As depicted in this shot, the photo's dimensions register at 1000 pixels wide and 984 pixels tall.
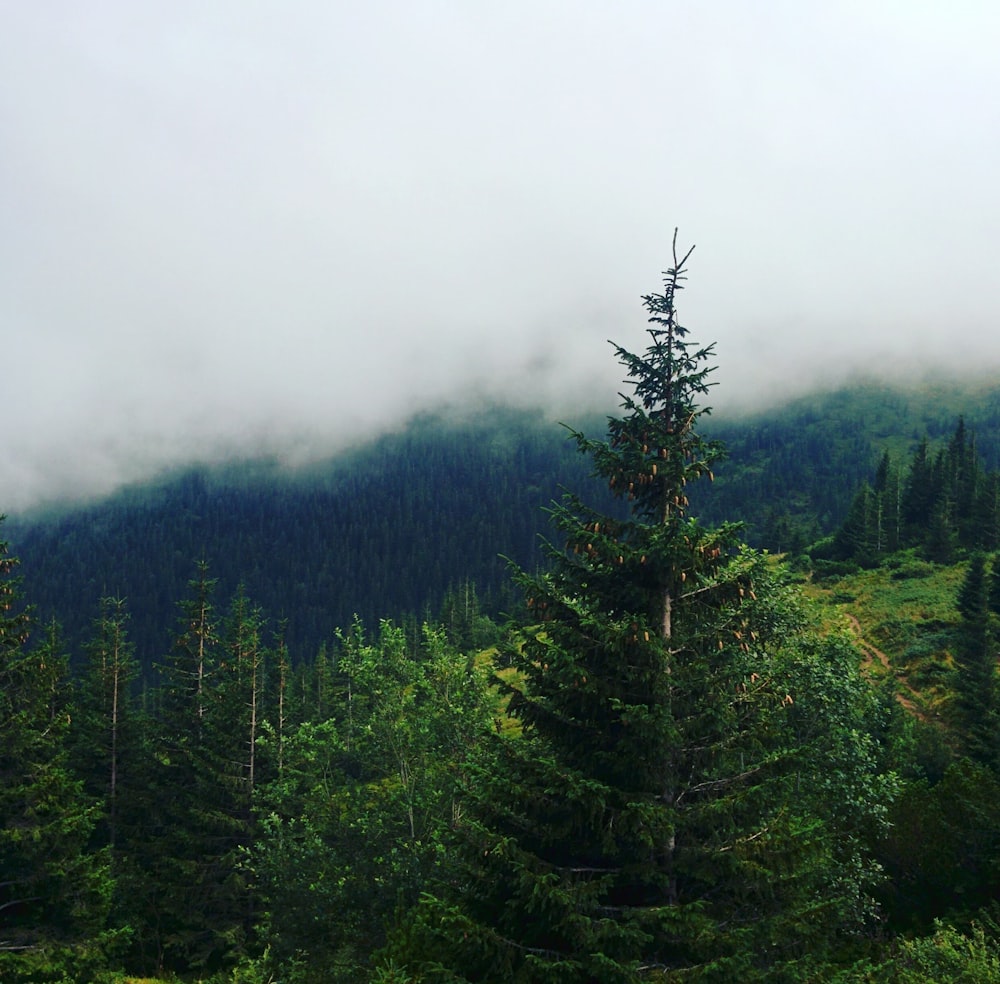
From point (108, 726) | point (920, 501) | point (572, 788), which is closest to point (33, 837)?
point (108, 726)

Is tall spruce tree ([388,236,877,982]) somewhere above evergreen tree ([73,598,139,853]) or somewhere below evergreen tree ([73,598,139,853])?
above

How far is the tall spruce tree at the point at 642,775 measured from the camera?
1218 centimetres

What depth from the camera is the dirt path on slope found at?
51.2 m

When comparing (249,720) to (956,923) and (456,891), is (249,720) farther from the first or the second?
(956,923)

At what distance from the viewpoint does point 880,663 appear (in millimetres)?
59500

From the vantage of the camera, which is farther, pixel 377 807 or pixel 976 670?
pixel 976 670

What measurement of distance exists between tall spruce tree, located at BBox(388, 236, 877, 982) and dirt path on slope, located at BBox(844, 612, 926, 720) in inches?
1521

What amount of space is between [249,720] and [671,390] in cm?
3541

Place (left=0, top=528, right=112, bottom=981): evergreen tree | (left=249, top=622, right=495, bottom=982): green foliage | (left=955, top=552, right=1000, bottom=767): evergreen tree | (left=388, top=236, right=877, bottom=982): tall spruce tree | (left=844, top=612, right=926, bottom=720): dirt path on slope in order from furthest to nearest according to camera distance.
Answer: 1. (left=844, top=612, right=926, bottom=720): dirt path on slope
2. (left=955, top=552, right=1000, bottom=767): evergreen tree
3. (left=0, top=528, right=112, bottom=981): evergreen tree
4. (left=249, top=622, right=495, bottom=982): green foliage
5. (left=388, top=236, right=877, bottom=982): tall spruce tree

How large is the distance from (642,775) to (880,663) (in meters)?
55.9

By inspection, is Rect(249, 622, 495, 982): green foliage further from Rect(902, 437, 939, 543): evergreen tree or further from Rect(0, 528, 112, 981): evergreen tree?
Rect(902, 437, 939, 543): evergreen tree

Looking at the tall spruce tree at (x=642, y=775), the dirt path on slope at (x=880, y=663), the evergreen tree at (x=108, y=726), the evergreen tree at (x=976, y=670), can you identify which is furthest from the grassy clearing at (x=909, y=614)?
the evergreen tree at (x=108, y=726)

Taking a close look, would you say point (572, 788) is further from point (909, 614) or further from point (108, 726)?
point (909, 614)

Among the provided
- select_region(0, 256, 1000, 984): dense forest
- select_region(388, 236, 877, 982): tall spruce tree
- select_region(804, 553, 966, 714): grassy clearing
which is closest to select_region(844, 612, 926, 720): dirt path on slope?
select_region(804, 553, 966, 714): grassy clearing
